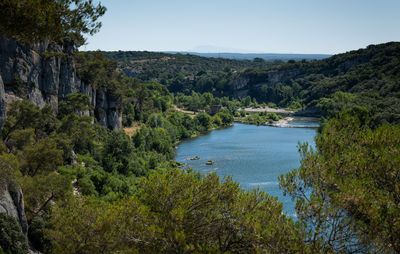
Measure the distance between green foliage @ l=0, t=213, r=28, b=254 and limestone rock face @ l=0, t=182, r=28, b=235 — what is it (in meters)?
0.56

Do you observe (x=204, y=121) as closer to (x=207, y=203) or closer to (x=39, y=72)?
(x=39, y=72)

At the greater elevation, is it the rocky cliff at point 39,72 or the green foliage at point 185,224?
Result: the rocky cliff at point 39,72

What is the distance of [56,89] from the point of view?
37.1 m

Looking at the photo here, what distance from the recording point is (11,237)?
14320 millimetres

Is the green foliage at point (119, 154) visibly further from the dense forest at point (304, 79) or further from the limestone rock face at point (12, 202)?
the dense forest at point (304, 79)

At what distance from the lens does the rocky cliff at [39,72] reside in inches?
1140

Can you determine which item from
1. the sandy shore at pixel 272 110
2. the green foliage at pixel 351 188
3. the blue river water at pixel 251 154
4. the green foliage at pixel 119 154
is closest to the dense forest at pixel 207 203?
the green foliage at pixel 351 188

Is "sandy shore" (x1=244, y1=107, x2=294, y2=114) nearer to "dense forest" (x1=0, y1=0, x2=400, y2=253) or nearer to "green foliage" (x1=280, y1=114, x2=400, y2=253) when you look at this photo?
"dense forest" (x1=0, y1=0, x2=400, y2=253)

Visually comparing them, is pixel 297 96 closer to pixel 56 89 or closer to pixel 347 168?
pixel 56 89

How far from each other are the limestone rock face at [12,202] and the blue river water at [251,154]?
21508mm

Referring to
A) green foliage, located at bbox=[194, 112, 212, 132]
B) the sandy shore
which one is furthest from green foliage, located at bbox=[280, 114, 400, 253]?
the sandy shore

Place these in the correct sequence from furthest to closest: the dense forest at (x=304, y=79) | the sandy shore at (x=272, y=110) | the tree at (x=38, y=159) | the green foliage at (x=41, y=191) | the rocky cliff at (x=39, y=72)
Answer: the sandy shore at (x=272, y=110) → the dense forest at (x=304, y=79) → the rocky cliff at (x=39, y=72) → the tree at (x=38, y=159) → the green foliage at (x=41, y=191)

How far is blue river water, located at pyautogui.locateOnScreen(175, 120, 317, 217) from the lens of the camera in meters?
43.5

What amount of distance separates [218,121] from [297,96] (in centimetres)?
5077
